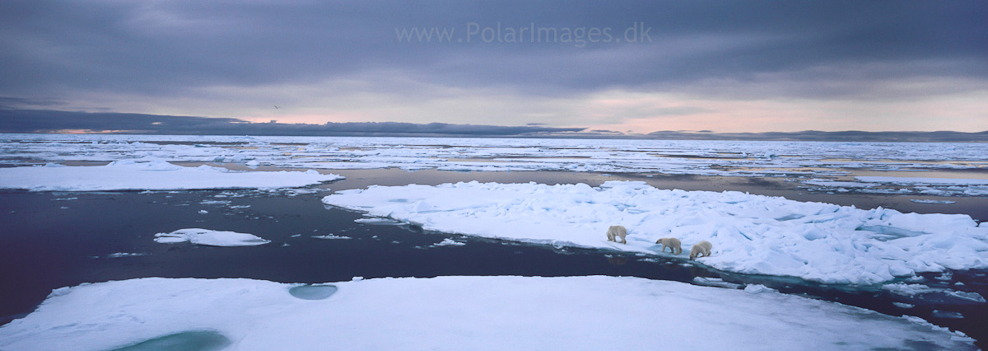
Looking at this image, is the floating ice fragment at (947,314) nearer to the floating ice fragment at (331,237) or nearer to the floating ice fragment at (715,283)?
the floating ice fragment at (715,283)

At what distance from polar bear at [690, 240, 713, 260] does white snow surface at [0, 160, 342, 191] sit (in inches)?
570

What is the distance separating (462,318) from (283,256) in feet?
14.3

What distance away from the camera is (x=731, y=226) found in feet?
27.6

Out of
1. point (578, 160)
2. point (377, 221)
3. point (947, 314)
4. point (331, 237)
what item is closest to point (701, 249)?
point (947, 314)

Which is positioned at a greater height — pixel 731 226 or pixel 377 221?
pixel 731 226

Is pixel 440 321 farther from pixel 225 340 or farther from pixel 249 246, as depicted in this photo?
pixel 249 246

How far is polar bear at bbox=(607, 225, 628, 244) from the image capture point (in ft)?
28.3

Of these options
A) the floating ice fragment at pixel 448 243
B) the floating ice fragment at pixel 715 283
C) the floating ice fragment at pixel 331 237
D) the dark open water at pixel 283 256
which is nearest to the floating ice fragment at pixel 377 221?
the dark open water at pixel 283 256

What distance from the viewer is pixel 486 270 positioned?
7117 mm

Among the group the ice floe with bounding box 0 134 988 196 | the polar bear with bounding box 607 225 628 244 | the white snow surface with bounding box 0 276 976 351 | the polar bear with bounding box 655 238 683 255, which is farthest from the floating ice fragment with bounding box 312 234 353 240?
the ice floe with bounding box 0 134 988 196

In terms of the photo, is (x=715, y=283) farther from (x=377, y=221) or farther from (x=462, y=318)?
(x=377, y=221)

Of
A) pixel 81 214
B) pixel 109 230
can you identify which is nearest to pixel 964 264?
pixel 109 230

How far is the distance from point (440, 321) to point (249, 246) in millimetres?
5305

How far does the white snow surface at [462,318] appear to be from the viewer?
4.21 meters
